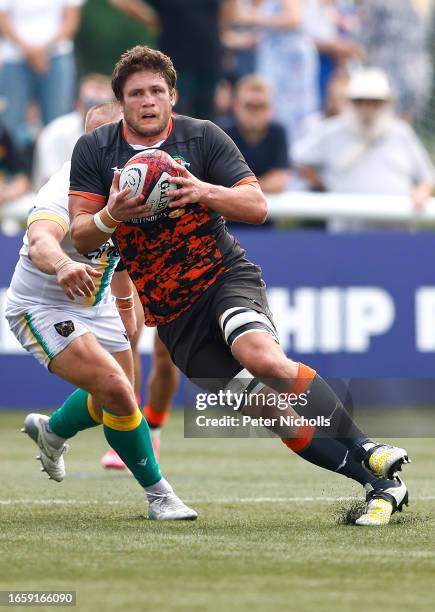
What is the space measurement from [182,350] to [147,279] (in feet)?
1.25

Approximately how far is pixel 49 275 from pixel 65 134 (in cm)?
481

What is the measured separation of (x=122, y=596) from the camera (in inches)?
191

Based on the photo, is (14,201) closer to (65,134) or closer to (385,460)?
(65,134)

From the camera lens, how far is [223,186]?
6.65 meters

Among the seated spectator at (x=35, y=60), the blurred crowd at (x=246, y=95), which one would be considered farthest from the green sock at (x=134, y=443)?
the seated spectator at (x=35, y=60)

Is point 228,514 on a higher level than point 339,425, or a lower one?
lower

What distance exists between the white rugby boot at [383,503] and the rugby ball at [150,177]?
5.59 ft

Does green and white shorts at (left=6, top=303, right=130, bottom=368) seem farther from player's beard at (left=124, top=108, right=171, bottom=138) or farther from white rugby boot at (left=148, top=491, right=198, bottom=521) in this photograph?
player's beard at (left=124, top=108, right=171, bottom=138)

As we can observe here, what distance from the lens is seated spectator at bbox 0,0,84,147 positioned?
1369 cm

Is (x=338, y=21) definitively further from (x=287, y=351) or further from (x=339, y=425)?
(x=339, y=425)

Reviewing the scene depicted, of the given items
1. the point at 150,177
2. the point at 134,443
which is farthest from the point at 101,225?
the point at 134,443

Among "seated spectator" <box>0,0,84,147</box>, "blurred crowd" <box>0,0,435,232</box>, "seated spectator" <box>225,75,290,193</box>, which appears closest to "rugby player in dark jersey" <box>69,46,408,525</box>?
"blurred crowd" <box>0,0,435,232</box>

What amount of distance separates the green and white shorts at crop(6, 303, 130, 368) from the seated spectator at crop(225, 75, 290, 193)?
18.4 feet

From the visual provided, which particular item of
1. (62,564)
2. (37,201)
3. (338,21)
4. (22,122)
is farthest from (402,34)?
(62,564)
